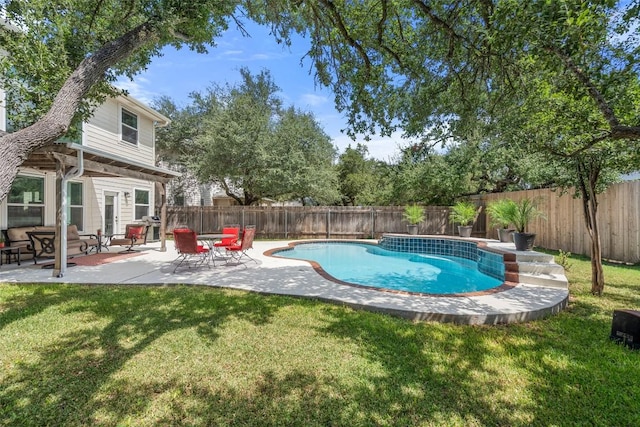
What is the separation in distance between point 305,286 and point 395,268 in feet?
14.8

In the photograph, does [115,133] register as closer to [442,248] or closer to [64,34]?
[64,34]

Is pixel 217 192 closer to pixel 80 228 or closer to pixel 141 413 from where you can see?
pixel 80 228

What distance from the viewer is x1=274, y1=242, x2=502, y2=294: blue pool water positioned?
7199 millimetres

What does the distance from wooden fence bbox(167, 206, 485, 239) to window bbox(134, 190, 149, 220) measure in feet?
8.61

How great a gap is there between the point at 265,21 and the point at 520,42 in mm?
5628

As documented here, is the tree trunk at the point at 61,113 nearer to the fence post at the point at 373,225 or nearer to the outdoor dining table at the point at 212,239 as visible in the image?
the outdoor dining table at the point at 212,239

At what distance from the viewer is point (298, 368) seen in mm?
2891

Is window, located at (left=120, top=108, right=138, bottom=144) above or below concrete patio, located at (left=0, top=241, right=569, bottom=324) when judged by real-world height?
above

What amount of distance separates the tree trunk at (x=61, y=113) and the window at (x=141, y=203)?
388 inches

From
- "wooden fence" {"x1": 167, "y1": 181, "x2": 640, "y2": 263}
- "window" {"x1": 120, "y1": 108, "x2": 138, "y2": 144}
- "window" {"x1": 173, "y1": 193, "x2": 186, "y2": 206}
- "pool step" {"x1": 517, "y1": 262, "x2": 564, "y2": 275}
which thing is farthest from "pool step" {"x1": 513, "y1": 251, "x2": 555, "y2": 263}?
"window" {"x1": 173, "y1": 193, "x2": 186, "y2": 206}

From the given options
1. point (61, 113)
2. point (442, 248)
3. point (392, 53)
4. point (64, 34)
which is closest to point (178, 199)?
point (64, 34)

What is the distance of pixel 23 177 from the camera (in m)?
8.13

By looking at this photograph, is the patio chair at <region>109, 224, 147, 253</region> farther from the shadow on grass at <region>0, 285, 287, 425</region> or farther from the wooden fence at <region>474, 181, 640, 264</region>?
the wooden fence at <region>474, 181, 640, 264</region>

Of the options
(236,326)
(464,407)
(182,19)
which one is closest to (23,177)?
(182,19)
